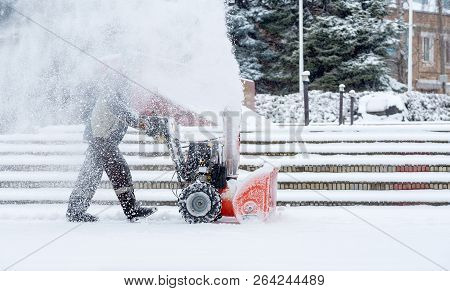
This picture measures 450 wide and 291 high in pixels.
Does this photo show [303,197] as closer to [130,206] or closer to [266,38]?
[130,206]

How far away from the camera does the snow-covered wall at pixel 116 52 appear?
582cm

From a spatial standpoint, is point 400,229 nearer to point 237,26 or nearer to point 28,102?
point 28,102

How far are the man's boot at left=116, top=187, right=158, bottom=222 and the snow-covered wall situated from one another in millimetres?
1094

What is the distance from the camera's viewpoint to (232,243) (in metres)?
4.09

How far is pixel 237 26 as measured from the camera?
753 inches

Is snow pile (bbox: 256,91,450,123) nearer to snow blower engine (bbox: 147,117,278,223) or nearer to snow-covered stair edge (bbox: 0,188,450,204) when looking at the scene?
snow-covered stair edge (bbox: 0,188,450,204)

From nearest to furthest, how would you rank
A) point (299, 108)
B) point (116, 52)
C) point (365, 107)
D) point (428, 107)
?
point (116, 52) → point (365, 107) → point (428, 107) → point (299, 108)

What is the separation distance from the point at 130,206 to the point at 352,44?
559 inches

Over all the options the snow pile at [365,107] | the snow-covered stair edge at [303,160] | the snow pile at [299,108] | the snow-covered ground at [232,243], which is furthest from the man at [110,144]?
the snow pile at [299,108]

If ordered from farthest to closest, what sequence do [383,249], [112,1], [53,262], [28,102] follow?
1. [28,102]
2. [112,1]
3. [383,249]
4. [53,262]

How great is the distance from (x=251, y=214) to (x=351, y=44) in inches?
558

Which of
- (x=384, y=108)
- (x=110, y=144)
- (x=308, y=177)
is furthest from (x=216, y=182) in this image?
(x=384, y=108)

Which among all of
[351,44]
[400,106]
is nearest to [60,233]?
[400,106]

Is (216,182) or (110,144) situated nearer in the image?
(216,182)
